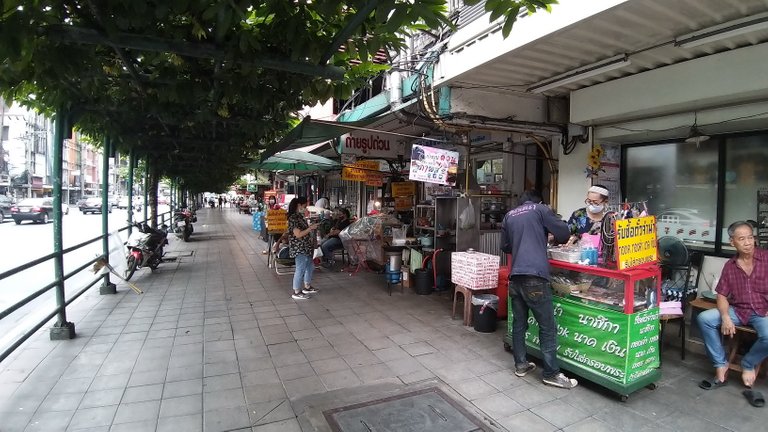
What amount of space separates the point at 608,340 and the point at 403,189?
7445mm

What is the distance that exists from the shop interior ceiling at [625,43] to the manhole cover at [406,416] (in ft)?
12.1

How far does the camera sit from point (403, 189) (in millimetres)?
10711

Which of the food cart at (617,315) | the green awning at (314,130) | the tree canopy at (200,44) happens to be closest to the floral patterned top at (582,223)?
the food cart at (617,315)

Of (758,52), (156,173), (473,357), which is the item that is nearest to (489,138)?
(758,52)

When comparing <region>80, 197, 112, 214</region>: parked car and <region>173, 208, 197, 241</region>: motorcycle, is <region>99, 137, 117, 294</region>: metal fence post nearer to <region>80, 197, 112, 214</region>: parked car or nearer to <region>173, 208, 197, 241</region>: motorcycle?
<region>173, 208, 197, 241</region>: motorcycle

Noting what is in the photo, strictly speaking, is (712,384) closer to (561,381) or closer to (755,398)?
(755,398)

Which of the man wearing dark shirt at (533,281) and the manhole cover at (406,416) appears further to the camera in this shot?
the man wearing dark shirt at (533,281)

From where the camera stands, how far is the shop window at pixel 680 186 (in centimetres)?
539

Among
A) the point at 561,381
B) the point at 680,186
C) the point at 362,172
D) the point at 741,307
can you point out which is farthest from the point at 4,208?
the point at 741,307

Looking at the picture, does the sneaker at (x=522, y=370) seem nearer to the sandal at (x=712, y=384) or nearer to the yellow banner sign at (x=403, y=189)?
the sandal at (x=712, y=384)

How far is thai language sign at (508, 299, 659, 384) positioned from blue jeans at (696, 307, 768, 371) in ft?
1.72

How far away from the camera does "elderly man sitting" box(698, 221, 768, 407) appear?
3.72 metres

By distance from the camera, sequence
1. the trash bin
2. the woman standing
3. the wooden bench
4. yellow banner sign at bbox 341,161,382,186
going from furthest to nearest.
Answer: yellow banner sign at bbox 341,161,382,186 < the woman standing < the trash bin < the wooden bench

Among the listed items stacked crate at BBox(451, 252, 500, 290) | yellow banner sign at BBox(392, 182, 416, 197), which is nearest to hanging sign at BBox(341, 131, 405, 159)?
yellow banner sign at BBox(392, 182, 416, 197)
